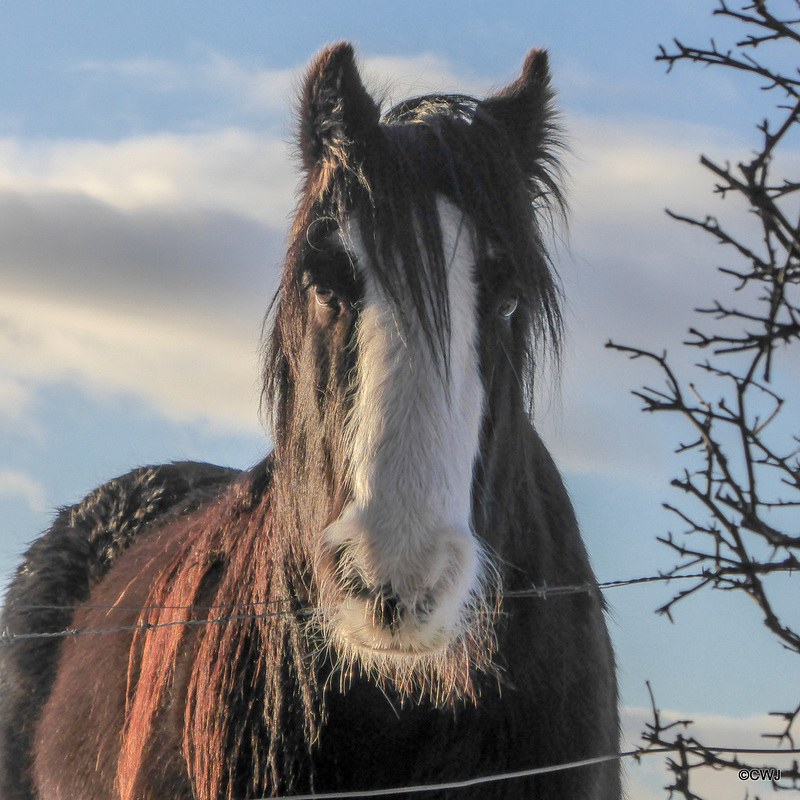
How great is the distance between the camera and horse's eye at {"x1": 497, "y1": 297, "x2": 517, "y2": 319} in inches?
108

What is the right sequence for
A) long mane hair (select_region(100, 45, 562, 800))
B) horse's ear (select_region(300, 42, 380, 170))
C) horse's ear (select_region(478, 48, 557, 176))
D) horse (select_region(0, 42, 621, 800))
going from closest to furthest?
horse (select_region(0, 42, 621, 800)) < long mane hair (select_region(100, 45, 562, 800)) < horse's ear (select_region(300, 42, 380, 170)) < horse's ear (select_region(478, 48, 557, 176))

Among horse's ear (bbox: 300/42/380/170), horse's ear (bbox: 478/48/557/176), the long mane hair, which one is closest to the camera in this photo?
the long mane hair

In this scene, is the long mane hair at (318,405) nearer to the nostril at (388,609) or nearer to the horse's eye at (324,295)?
the horse's eye at (324,295)

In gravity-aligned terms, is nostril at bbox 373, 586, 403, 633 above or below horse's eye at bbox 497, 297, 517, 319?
below

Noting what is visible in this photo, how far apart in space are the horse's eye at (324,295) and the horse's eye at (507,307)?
1.45 ft

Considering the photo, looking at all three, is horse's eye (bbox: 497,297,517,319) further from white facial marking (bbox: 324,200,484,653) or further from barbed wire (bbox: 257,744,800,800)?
barbed wire (bbox: 257,744,800,800)

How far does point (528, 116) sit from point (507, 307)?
2.82ft

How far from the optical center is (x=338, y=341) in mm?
2635

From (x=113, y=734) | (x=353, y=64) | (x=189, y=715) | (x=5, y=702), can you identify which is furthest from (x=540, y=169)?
(x=5, y=702)

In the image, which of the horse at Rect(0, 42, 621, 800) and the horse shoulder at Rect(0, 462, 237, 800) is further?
the horse shoulder at Rect(0, 462, 237, 800)

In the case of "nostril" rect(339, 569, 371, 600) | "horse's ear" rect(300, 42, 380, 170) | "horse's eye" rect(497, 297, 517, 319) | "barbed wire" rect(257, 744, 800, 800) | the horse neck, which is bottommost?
"barbed wire" rect(257, 744, 800, 800)

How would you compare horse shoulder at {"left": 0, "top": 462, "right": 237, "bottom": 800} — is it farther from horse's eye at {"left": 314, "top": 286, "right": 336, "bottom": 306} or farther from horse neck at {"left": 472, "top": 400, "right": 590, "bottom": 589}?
horse's eye at {"left": 314, "top": 286, "right": 336, "bottom": 306}

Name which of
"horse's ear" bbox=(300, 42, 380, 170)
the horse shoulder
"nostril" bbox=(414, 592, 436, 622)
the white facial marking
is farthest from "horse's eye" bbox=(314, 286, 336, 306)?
the horse shoulder

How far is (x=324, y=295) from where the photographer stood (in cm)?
270
